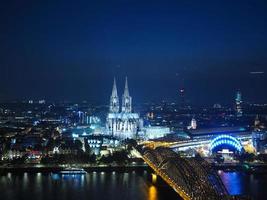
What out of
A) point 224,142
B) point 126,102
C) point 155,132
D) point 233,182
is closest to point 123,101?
point 126,102

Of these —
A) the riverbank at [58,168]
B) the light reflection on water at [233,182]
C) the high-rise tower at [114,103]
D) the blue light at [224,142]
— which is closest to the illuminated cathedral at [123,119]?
the high-rise tower at [114,103]

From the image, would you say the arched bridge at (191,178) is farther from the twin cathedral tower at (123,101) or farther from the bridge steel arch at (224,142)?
the twin cathedral tower at (123,101)

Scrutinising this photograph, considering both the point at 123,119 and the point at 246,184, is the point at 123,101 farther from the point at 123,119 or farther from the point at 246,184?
the point at 246,184

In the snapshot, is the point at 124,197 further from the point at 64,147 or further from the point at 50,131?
the point at 50,131

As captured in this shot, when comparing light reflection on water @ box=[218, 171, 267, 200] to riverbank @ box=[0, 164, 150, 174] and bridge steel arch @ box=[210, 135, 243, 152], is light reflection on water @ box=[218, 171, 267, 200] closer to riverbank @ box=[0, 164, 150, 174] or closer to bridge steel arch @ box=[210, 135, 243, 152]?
riverbank @ box=[0, 164, 150, 174]

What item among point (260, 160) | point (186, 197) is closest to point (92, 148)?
point (260, 160)
